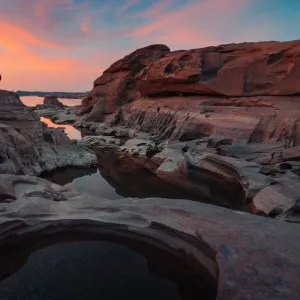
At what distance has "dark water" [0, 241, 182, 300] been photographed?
321cm

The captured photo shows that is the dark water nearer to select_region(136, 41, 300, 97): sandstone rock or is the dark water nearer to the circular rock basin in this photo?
the circular rock basin

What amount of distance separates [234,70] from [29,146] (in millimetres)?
14038

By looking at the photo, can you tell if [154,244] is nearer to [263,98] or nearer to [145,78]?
[263,98]

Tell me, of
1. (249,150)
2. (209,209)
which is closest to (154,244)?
(209,209)

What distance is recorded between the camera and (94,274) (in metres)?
3.58

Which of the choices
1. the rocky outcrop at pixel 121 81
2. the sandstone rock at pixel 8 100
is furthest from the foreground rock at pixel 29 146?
the rocky outcrop at pixel 121 81

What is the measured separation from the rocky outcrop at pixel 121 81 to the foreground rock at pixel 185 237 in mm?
26370

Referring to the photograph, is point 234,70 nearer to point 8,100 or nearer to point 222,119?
point 222,119

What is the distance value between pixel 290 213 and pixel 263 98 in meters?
12.2

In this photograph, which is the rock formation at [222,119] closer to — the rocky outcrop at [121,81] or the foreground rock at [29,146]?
the foreground rock at [29,146]

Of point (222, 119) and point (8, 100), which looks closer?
point (8, 100)

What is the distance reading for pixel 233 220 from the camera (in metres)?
4.09

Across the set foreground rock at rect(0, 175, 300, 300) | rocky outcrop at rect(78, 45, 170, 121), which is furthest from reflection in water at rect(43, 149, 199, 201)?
rocky outcrop at rect(78, 45, 170, 121)

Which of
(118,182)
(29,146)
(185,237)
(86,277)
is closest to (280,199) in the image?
(185,237)
